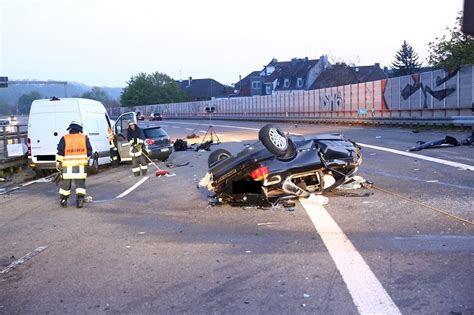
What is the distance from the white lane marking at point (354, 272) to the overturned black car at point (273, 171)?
1.07 m

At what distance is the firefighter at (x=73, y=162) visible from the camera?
10336mm

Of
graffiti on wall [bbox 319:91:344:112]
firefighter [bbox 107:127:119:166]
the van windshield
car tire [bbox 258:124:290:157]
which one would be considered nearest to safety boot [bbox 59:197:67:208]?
car tire [bbox 258:124:290:157]

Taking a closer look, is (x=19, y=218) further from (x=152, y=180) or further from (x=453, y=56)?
(x=453, y=56)

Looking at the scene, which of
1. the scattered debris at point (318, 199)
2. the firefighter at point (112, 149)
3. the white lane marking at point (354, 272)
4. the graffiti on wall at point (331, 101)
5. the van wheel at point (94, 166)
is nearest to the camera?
the white lane marking at point (354, 272)

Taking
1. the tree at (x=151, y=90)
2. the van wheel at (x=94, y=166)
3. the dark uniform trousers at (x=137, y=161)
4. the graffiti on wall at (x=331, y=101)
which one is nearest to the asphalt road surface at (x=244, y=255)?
the dark uniform trousers at (x=137, y=161)

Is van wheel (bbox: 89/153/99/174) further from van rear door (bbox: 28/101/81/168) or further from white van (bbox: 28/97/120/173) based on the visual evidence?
van rear door (bbox: 28/101/81/168)

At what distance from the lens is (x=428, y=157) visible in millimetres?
15281

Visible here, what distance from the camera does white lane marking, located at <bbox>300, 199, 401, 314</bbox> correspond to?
15.1 feet

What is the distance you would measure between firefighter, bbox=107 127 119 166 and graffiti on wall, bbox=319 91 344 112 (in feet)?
99.2

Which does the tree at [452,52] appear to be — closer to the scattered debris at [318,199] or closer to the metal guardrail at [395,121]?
the metal guardrail at [395,121]

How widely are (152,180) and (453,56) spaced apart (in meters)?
31.3

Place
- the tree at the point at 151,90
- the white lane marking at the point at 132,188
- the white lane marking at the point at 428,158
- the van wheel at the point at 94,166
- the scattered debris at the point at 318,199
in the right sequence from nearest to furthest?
1. the scattered debris at the point at 318,199
2. the white lane marking at the point at 132,188
3. the white lane marking at the point at 428,158
4. the van wheel at the point at 94,166
5. the tree at the point at 151,90

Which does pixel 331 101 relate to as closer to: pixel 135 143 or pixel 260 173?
pixel 135 143

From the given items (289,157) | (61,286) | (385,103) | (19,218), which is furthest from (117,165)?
(385,103)
